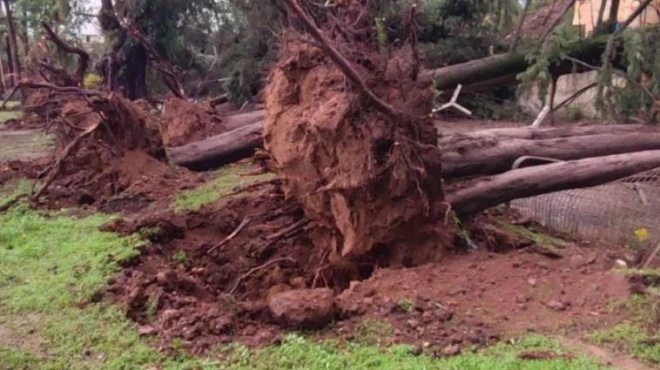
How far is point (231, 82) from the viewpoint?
18500 mm

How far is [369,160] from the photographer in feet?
19.9

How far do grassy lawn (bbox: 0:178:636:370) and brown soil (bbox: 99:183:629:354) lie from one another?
14cm

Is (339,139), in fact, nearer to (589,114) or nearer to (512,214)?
(512,214)

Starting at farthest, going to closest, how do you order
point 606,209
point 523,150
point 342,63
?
point 523,150 < point 606,209 < point 342,63

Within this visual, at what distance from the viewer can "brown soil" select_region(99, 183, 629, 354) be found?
4855 millimetres

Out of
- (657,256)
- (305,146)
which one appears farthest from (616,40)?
(305,146)

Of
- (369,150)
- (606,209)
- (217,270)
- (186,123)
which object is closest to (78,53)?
(186,123)

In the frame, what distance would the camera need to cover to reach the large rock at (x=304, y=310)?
4.85 meters

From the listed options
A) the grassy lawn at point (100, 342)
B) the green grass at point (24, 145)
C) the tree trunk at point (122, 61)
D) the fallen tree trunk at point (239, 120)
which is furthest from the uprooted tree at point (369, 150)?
the tree trunk at point (122, 61)

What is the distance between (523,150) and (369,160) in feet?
10.4

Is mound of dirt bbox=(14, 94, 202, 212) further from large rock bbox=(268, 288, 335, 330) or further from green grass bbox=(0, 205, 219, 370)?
large rock bbox=(268, 288, 335, 330)

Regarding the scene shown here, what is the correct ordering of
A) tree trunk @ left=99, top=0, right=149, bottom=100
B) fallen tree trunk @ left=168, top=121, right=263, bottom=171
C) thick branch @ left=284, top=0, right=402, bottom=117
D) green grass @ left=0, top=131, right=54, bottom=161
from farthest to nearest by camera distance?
tree trunk @ left=99, top=0, right=149, bottom=100
green grass @ left=0, top=131, right=54, bottom=161
fallen tree trunk @ left=168, top=121, right=263, bottom=171
thick branch @ left=284, top=0, right=402, bottom=117

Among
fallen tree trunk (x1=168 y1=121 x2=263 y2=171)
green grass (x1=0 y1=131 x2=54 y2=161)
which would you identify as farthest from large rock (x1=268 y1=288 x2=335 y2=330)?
green grass (x1=0 y1=131 x2=54 y2=161)

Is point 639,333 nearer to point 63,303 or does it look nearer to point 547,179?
point 547,179
